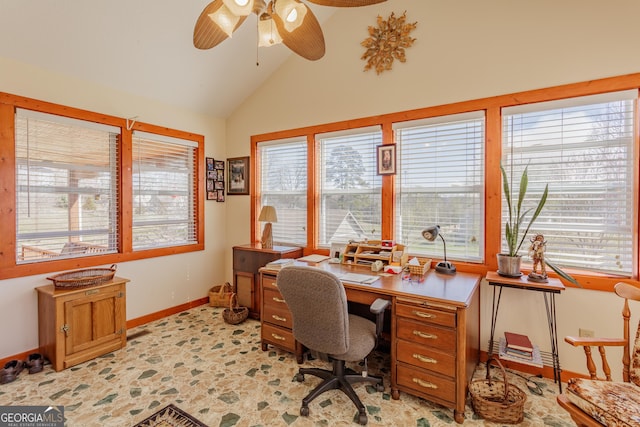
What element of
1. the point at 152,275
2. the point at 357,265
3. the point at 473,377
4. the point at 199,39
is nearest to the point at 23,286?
the point at 152,275

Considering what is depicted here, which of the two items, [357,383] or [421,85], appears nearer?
[357,383]

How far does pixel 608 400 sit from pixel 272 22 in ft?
8.48

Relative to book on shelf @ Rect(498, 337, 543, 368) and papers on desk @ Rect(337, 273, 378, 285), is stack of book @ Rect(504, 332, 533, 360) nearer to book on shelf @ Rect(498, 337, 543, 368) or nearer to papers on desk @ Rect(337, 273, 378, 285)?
book on shelf @ Rect(498, 337, 543, 368)

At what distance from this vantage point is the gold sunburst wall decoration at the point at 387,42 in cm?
282

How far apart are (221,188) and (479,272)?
11.1 feet

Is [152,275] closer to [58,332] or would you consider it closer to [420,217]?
[58,332]

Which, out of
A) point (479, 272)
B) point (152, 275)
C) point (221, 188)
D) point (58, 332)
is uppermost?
point (221, 188)

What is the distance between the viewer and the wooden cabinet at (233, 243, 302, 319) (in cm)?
337

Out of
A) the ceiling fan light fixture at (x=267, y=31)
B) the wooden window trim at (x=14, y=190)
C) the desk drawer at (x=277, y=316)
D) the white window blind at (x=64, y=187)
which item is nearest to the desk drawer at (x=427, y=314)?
the desk drawer at (x=277, y=316)

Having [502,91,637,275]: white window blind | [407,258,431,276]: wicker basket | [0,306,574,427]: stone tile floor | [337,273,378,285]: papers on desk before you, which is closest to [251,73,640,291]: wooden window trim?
[502,91,637,275]: white window blind

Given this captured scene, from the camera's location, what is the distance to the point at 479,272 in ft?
8.33

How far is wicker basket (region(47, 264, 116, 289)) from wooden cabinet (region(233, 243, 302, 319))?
128cm

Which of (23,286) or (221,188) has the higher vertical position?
(221,188)

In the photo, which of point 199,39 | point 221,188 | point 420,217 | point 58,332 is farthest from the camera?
point 221,188
